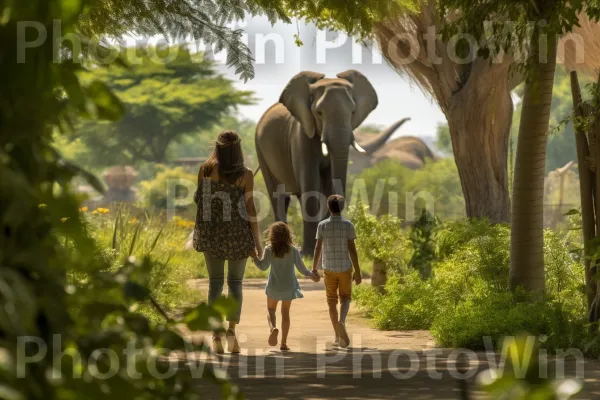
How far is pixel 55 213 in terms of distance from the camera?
6.79 feet

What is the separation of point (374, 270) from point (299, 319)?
1.37m

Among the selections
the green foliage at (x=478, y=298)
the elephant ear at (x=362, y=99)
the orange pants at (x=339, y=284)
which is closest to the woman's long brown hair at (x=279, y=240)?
the orange pants at (x=339, y=284)

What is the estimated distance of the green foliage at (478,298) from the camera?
9.46 metres

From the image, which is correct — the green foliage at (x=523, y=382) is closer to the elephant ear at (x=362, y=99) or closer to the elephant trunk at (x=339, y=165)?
the elephant trunk at (x=339, y=165)

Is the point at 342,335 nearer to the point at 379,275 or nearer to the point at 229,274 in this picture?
the point at 229,274

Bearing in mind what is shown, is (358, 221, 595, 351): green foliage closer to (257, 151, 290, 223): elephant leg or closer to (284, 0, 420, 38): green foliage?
(284, 0, 420, 38): green foliage

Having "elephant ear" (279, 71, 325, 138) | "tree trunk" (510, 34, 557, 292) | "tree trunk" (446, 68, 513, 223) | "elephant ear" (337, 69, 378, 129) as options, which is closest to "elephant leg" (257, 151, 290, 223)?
"elephant ear" (279, 71, 325, 138)

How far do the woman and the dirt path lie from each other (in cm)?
69

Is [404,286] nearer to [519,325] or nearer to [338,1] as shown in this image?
[519,325]

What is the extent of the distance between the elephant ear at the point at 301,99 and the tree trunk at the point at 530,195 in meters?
10.3

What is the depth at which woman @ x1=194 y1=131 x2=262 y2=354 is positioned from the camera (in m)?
9.94

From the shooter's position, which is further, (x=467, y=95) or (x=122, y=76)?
(x=122, y=76)

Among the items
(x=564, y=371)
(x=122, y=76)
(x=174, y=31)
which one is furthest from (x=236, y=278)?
(x=122, y=76)

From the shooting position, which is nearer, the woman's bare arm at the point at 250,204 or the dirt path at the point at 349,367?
the dirt path at the point at 349,367
